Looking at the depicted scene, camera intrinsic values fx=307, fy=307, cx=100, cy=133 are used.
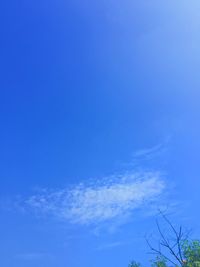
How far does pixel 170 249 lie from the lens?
24.0 meters

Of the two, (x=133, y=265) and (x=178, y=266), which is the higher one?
(x=133, y=265)

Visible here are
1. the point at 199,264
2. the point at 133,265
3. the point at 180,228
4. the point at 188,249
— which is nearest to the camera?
the point at 180,228

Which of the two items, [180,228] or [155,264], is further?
[155,264]

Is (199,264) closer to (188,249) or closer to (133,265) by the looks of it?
(188,249)

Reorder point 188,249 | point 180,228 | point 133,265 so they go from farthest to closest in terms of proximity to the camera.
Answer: point 133,265
point 188,249
point 180,228

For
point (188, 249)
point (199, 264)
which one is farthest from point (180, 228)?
point (188, 249)

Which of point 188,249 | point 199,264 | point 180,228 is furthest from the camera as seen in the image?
point 188,249

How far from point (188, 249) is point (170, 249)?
1008 centimetres

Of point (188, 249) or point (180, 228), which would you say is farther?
point (188, 249)

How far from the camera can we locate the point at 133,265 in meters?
49.8

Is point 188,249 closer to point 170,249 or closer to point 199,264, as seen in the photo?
point 199,264

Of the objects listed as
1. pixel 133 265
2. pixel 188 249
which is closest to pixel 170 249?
pixel 188 249

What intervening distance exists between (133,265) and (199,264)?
2430cm

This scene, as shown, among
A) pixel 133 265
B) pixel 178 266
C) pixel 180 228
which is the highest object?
pixel 133 265
